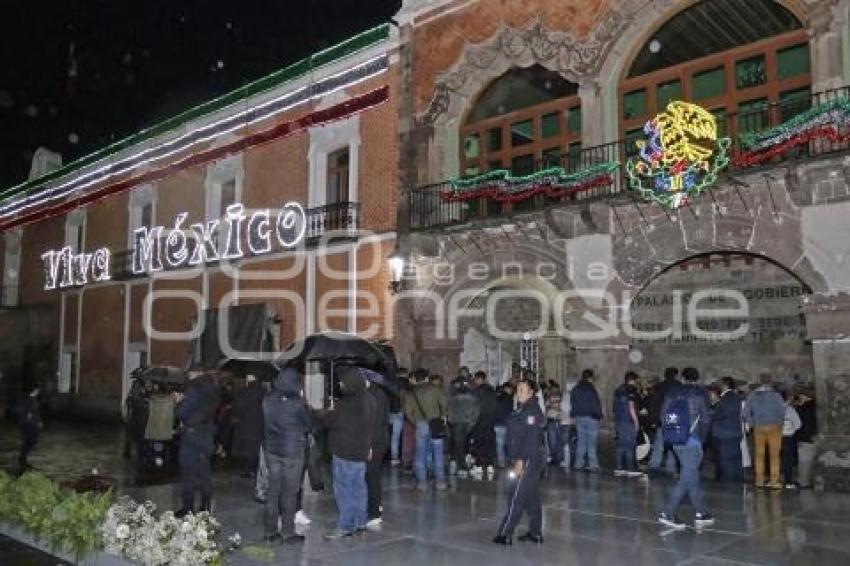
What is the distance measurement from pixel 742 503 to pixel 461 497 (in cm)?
368

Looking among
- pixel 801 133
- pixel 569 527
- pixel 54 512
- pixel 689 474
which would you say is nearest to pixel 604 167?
pixel 801 133

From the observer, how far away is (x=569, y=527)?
8.83 metres

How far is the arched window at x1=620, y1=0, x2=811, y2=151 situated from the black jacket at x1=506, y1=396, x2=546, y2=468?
298 inches

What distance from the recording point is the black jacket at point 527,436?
7863 mm

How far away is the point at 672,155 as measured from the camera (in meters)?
12.5

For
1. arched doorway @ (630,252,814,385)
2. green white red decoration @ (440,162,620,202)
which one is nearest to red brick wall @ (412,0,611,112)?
green white red decoration @ (440,162,620,202)

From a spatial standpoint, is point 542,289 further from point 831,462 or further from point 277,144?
point 277,144

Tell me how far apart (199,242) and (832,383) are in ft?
54.8

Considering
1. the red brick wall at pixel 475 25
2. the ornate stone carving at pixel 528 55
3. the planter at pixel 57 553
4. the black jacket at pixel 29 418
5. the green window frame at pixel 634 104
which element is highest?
the red brick wall at pixel 475 25

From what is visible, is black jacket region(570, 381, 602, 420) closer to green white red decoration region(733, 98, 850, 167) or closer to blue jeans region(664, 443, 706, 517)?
blue jeans region(664, 443, 706, 517)

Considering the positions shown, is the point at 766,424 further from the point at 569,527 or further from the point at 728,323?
the point at 569,527

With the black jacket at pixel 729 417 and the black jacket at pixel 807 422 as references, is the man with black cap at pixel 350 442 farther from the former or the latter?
the black jacket at pixel 807 422

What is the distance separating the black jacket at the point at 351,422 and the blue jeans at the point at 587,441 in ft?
19.2

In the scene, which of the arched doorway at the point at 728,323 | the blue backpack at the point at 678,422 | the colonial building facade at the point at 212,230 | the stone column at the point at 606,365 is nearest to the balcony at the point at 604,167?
the colonial building facade at the point at 212,230
